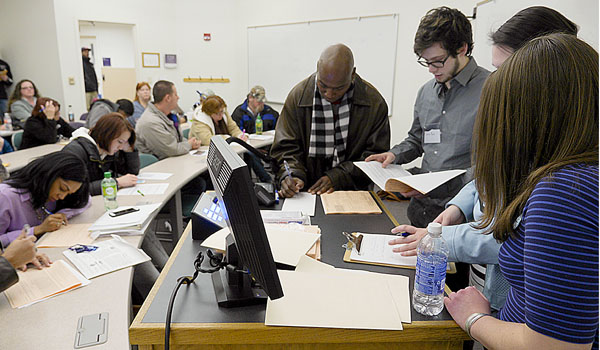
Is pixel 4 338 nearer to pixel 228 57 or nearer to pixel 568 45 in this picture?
pixel 568 45

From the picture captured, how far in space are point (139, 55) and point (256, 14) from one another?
2056 mm

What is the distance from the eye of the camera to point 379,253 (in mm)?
1324

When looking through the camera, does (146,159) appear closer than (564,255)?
No

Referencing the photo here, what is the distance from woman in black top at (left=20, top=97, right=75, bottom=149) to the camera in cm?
426

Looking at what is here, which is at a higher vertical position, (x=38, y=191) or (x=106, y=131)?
(x=106, y=131)

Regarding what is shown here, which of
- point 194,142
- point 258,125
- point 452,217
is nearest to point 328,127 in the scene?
point 452,217

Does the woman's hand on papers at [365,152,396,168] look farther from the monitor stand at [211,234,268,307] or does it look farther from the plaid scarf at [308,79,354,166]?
the monitor stand at [211,234,268,307]

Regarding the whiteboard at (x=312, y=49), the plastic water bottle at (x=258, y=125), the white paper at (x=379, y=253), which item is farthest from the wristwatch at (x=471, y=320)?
the whiteboard at (x=312, y=49)

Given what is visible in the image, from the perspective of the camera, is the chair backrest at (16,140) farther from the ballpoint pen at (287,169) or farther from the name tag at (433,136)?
the name tag at (433,136)

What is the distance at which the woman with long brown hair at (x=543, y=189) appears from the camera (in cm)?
68

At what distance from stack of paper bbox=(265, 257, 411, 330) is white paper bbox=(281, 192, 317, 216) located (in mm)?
581

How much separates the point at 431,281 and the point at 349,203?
2.88 feet

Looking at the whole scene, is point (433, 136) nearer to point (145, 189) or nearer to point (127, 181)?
point (145, 189)

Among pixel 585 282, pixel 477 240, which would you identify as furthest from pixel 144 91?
pixel 585 282
